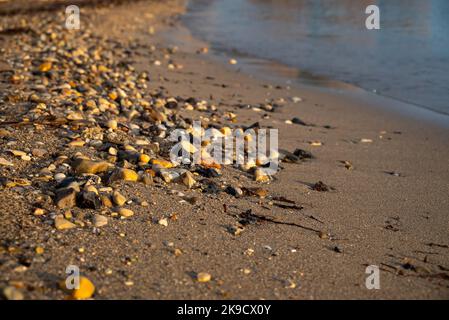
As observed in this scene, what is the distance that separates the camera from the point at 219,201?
335 cm

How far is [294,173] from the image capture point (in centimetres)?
405

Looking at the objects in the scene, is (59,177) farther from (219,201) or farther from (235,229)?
(235,229)

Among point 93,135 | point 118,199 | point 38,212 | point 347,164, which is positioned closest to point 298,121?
point 347,164

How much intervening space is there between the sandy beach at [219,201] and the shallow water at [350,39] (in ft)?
4.80

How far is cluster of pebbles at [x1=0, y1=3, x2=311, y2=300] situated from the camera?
3.07 metres

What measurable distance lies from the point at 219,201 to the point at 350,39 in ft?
26.8

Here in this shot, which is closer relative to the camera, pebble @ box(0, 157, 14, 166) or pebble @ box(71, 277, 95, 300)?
pebble @ box(71, 277, 95, 300)

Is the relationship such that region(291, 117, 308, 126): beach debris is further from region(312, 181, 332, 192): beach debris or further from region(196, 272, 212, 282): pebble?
region(196, 272, 212, 282): pebble

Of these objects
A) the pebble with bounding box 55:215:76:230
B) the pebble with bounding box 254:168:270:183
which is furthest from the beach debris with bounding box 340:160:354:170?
the pebble with bounding box 55:215:76:230

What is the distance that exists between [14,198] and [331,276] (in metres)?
1.79

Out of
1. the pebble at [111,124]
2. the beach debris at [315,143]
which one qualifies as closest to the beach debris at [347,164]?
the beach debris at [315,143]

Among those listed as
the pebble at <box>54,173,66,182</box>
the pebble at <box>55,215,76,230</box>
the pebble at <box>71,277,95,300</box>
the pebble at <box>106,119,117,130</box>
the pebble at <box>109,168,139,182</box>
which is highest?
the pebble at <box>106,119,117,130</box>

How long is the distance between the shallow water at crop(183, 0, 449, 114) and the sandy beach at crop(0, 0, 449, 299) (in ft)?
4.80

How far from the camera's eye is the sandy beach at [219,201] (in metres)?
2.46
